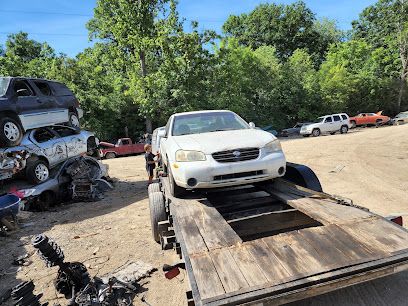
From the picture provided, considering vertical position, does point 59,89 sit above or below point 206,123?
above

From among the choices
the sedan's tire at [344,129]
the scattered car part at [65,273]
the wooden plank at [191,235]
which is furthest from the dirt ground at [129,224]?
the sedan's tire at [344,129]

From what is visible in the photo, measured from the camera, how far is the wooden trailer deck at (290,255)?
8.70 feet

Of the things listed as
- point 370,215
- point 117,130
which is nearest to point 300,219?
point 370,215

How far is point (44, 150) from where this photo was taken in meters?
10.2

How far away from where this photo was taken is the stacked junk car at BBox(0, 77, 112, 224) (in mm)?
9062

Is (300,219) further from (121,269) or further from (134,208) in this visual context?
(134,208)

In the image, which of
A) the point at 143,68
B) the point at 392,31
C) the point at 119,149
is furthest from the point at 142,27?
the point at 392,31

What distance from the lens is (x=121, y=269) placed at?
5.18 m

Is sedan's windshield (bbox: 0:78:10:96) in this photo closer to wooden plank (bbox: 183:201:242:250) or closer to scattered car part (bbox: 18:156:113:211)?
scattered car part (bbox: 18:156:113:211)

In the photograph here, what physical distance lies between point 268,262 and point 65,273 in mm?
2833

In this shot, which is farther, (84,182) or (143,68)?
(143,68)

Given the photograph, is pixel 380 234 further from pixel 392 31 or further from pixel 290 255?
pixel 392 31

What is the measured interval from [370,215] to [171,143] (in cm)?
308

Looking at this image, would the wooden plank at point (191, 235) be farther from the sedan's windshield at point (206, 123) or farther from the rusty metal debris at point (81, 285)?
the sedan's windshield at point (206, 123)
